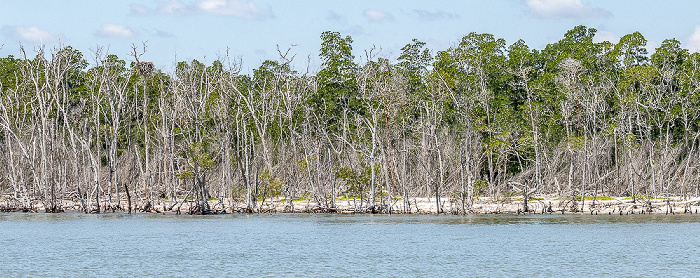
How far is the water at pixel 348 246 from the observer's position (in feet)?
91.2

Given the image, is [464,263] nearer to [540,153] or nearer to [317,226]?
[317,226]

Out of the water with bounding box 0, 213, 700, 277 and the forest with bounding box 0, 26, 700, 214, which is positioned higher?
the forest with bounding box 0, 26, 700, 214

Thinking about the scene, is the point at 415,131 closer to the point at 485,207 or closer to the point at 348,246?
the point at 485,207

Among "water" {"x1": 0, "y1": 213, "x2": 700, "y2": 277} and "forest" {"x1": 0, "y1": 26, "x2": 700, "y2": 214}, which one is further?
"forest" {"x1": 0, "y1": 26, "x2": 700, "y2": 214}

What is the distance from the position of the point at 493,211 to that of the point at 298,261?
25461 mm

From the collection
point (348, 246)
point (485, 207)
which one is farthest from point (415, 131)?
point (348, 246)

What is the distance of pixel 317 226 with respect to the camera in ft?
149

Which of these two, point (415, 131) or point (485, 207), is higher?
point (415, 131)

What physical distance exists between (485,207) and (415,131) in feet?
32.7

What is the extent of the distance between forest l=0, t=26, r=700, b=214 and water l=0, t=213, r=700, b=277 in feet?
14.5

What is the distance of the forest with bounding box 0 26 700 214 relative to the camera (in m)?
53.9

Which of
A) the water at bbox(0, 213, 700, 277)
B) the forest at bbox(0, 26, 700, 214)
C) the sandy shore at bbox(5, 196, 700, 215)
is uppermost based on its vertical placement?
the forest at bbox(0, 26, 700, 214)

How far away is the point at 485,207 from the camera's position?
53.6m

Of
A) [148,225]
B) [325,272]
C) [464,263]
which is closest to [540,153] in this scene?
[148,225]
